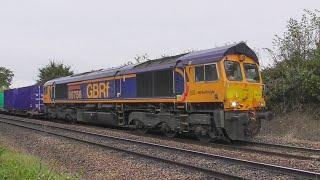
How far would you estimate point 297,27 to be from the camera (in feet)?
72.5

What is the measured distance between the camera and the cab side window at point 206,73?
15.4 m

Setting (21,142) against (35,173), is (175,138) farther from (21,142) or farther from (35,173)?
(35,173)

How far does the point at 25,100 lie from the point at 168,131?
2276 cm

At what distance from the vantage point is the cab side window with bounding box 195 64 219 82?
15.4 m

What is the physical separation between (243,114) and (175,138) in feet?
11.0

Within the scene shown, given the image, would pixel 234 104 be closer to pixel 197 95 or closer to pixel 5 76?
pixel 197 95

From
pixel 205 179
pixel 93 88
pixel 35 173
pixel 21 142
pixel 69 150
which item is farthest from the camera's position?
pixel 93 88

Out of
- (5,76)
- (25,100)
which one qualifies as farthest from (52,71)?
(5,76)

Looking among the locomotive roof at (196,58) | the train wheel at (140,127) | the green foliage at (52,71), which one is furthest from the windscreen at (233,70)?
the green foliage at (52,71)

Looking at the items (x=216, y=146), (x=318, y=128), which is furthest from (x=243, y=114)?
(x=318, y=128)

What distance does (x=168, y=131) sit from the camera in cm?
1775

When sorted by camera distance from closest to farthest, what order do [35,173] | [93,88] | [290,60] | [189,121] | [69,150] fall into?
[35,173] → [69,150] → [189,121] → [290,60] → [93,88]

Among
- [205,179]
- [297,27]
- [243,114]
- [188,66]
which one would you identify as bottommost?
[205,179]

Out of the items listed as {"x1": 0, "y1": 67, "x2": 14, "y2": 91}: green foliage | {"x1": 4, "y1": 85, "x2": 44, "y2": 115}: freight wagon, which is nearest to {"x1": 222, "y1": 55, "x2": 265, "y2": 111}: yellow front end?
{"x1": 4, "y1": 85, "x2": 44, "y2": 115}: freight wagon
